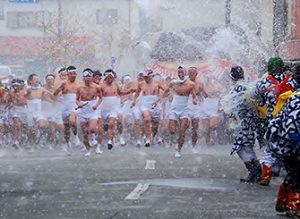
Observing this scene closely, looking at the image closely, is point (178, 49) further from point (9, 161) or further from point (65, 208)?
point (65, 208)

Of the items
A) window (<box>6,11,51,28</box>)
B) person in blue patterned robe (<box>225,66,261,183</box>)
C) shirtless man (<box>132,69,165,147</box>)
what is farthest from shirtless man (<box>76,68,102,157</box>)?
window (<box>6,11,51,28</box>)

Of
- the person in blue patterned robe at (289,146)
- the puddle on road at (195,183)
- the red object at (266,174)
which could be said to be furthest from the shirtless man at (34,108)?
the person in blue patterned robe at (289,146)

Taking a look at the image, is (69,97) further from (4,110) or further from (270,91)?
(270,91)

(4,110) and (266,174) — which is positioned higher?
(266,174)

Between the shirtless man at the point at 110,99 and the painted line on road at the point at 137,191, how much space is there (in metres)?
8.08

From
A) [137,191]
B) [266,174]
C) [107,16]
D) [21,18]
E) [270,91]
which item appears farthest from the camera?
[21,18]

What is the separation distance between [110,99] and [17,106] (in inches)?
117

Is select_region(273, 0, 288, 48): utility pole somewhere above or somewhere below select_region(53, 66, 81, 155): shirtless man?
above

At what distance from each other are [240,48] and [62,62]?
80.0 ft

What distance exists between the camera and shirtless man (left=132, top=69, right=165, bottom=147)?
21.4 meters

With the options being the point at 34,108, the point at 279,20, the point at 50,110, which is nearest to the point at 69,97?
the point at 50,110

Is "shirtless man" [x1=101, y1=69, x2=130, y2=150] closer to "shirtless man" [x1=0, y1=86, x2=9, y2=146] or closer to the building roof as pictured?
"shirtless man" [x1=0, y1=86, x2=9, y2=146]

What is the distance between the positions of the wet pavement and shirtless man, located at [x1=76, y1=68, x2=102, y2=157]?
5.49ft

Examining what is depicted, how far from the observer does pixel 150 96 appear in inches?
859
